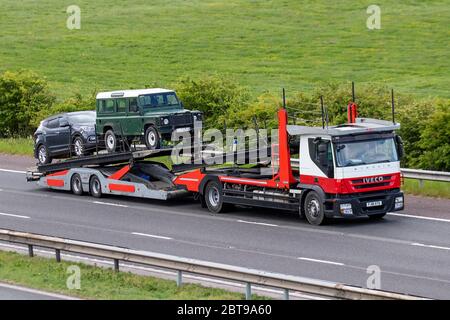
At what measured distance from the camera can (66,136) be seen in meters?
31.0

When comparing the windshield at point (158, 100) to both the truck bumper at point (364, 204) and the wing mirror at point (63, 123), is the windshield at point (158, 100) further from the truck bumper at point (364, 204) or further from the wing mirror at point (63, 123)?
the truck bumper at point (364, 204)

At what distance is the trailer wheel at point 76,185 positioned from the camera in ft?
99.6

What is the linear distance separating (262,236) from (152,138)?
559 centimetres

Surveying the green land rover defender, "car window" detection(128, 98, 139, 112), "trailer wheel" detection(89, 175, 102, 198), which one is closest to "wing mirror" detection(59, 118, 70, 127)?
the green land rover defender

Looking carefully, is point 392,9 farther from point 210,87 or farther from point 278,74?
point 210,87

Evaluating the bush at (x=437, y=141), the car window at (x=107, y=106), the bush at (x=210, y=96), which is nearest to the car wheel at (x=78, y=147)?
the car window at (x=107, y=106)

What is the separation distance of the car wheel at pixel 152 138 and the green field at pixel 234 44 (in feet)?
67.5

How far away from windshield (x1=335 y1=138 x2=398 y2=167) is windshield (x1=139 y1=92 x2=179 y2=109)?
5.86 metres

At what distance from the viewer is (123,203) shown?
29.2 metres

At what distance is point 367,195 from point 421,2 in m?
45.1

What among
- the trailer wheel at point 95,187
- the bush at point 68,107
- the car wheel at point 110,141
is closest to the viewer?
the car wheel at point 110,141

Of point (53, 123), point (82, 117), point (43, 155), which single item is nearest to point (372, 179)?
point (82, 117)

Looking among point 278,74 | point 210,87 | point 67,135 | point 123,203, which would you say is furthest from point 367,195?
point 278,74

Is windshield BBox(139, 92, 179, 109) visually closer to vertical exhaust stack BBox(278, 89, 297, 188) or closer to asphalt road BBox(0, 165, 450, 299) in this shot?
asphalt road BBox(0, 165, 450, 299)
